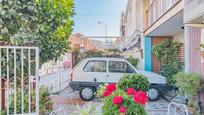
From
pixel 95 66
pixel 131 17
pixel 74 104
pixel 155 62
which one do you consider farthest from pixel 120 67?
pixel 131 17

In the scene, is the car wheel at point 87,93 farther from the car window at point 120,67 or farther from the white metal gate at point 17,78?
the white metal gate at point 17,78

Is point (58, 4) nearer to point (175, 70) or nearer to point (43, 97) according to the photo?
point (43, 97)

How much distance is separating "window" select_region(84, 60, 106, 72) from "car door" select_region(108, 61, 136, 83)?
250mm

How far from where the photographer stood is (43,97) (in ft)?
19.2

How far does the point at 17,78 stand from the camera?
5.40 m

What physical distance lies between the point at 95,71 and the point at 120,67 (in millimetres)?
1037

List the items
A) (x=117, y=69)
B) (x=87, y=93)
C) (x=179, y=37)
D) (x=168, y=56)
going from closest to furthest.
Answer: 1. (x=87, y=93)
2. (x=117, y=69)
3. (x=168, y=56)
4. (x=179, y=37)

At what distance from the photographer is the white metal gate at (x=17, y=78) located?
5094 millimetres

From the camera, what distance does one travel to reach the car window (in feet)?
33.6

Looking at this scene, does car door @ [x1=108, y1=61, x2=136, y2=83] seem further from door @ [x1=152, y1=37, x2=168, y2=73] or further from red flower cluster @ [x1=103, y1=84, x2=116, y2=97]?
red flower cluster @ [x1=103, y1=84, x2=116, y2=97]

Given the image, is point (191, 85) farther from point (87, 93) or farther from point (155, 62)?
point (155, 62)

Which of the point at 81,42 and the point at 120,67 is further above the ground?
the point at 81,42

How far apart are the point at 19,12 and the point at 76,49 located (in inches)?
414

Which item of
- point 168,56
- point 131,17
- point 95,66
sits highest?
point 131,17
